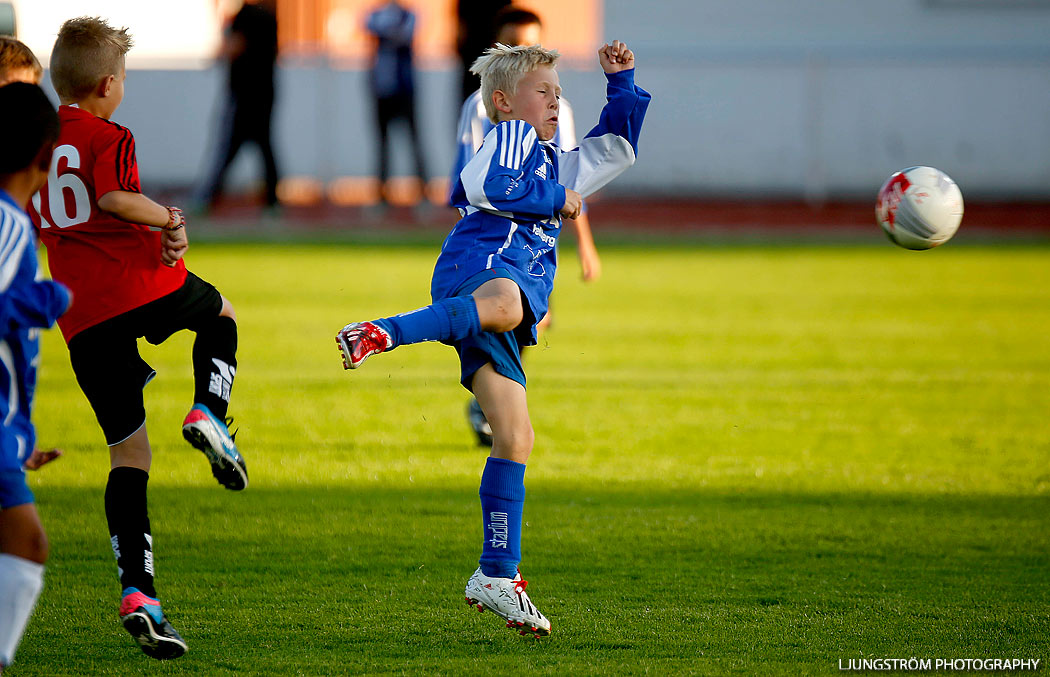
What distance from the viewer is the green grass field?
375cm

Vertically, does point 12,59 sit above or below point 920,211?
above

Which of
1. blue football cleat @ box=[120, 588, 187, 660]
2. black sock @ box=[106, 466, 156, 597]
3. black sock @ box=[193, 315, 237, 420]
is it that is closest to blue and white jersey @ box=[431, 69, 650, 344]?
black sock @ box=[193, 315, 237, 420]

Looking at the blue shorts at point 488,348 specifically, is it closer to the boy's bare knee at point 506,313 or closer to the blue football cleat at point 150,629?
the boy's bare knee at point 506,313

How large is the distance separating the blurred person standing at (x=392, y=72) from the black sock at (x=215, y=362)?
42.3 ft

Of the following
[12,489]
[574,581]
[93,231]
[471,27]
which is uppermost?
[471,27]

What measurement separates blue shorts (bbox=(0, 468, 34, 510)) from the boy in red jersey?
66cm

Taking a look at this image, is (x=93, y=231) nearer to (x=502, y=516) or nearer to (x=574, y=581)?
(x=502, y=516)

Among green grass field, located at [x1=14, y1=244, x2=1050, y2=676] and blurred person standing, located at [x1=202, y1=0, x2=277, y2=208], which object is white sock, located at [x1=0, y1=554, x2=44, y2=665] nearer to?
green grass field, located at [x1=14, y1=244, x2=1050, y2=676]

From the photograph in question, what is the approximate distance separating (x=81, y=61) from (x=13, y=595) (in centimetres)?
161

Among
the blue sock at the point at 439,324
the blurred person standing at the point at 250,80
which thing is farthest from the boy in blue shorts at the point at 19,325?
the blurred person standing at the point at 250,80

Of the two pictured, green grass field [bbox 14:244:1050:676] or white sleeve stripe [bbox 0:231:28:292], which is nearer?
white sleeve stripe [bbox 0:231:28:292]

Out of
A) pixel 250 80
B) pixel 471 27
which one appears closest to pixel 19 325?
pixel 471 27

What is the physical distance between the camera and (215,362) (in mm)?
4086

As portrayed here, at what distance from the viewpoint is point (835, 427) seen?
680 centimetres
